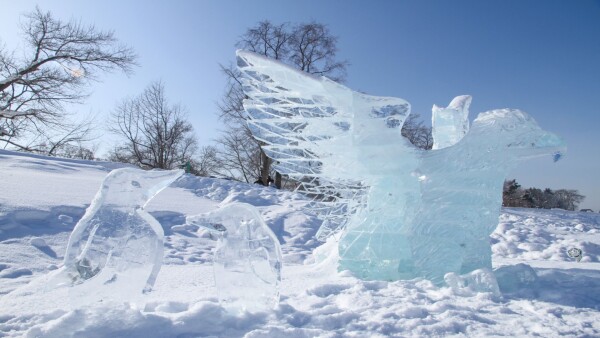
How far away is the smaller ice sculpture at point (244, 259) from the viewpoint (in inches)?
86.0

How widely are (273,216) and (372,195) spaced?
3803 millimetres

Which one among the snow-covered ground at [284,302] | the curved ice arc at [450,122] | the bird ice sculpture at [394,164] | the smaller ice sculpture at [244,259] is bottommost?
the snow-covered ground at [284,302]

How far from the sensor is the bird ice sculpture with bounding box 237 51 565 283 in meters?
3.02

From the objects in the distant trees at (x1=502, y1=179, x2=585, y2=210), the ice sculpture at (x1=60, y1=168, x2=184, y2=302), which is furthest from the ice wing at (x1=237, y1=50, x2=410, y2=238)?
the distant trees at (x1=502, y1=179, x2=585, y2=210)

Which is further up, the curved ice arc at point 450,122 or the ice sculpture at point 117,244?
the curved ice arc at point 450,122

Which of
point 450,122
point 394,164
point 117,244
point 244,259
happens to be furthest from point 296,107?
point 450,122

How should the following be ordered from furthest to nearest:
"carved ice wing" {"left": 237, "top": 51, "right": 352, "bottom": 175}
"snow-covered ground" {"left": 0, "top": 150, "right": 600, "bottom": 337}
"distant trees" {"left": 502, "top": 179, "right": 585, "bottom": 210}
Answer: "distant trees" {"left": 502, "top": 179, "right": 585, "bottom": 210}
"carved ice wing" {"left": 237, "top": 51, "right": 352, "bottom": 175}
"snow-covered ground" {"left": 0, "top": 150, "right": 600, "bottom": 337}

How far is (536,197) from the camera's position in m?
28.1

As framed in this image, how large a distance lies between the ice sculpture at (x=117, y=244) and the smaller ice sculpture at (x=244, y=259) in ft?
1.05

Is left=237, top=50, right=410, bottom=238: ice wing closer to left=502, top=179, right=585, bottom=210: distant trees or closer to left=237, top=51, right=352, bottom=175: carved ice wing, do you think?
left=237, top=51, right=352, bottom=175: carved ice wing

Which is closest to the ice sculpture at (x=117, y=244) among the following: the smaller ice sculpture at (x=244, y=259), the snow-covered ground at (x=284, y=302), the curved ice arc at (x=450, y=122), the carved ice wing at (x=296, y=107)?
the snow-covered ground at (x=284, y=302)

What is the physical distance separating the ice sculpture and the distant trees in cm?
2270

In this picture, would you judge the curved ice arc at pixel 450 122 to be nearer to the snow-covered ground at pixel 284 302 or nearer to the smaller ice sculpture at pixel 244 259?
the snow-covered ground at pixel 284 302

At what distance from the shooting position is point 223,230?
232 centimetres
